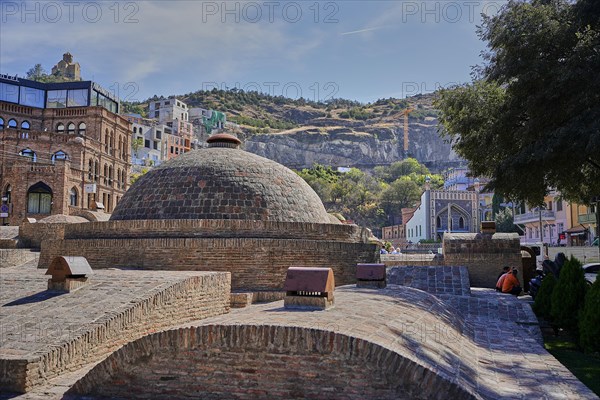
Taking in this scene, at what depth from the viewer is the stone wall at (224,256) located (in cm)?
1116

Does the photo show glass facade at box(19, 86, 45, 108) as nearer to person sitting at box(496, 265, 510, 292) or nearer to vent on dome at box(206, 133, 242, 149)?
vent on dome at box(206, 133, 242, 149)

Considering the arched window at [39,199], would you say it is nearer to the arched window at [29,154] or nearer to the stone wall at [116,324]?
the arched window at [29,154]

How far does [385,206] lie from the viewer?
81.4 m

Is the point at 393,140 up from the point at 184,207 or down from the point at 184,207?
up

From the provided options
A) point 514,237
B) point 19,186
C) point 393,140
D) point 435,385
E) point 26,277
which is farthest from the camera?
point 393,140

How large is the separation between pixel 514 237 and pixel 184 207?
29.7ft

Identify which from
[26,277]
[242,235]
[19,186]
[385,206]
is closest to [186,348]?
[26,277]

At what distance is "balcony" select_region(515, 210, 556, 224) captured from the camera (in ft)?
123

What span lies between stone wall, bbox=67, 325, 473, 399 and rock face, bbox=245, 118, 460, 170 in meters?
111

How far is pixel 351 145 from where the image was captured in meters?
129

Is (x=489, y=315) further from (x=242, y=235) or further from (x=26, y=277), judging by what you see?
(x=26, y=277)

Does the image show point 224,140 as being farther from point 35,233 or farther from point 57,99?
point 57,99

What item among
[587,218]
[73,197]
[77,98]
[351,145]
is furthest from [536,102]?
[351,145]

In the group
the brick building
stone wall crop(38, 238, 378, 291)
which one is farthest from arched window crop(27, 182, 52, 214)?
stone wall crop(38, 238, 378, 291)
